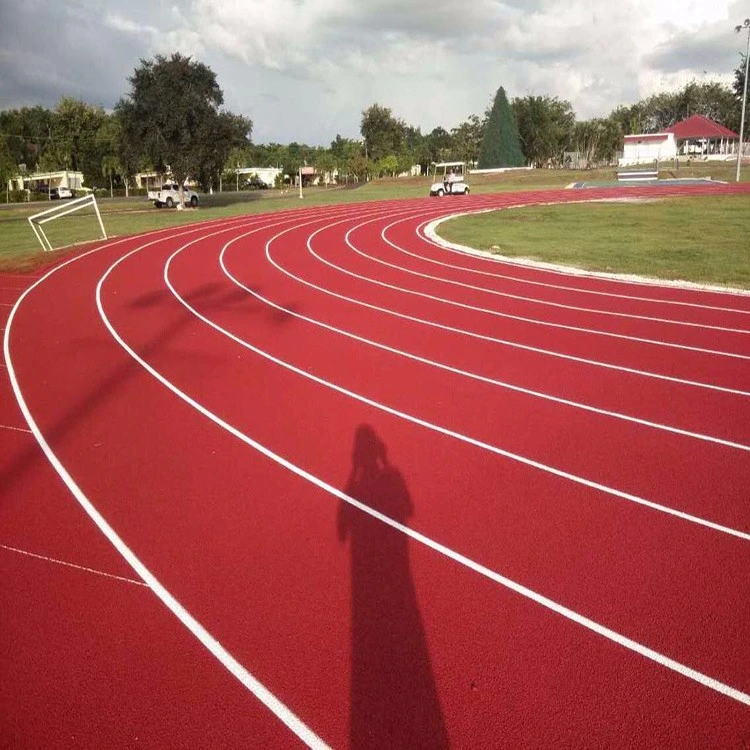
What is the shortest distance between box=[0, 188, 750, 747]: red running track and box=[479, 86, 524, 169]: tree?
Result: 68.6 m

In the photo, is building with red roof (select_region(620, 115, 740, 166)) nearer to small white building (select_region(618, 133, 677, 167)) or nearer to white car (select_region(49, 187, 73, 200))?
small white building (select_region(618, 133, 677, 167))

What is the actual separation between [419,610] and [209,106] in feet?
125

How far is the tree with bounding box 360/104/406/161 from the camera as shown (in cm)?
8775

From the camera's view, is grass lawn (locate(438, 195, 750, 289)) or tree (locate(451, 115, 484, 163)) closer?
grass lawn (locate(438, 195, 750, 289))

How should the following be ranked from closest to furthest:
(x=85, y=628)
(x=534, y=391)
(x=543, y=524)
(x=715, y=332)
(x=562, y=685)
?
(x=562, y=685)
(x=85, y=628)
(x=543, y=524)
(x=534, y=391)
(x=715, y=332)

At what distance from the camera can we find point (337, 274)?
14.0 meters

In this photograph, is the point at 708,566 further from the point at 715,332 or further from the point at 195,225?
the point at 195,225

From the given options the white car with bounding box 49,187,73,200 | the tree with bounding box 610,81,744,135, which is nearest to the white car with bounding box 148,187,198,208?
the white car with bounding box 49,187,73,200

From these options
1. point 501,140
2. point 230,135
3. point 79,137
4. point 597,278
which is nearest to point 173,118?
point 230,135

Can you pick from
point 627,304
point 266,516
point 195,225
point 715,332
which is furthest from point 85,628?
point 195,225

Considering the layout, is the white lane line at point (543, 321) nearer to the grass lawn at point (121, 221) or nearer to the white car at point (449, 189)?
the grass lawn at point (121, 221)

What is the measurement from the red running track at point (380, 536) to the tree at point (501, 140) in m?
68.6

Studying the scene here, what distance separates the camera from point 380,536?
14.3ft

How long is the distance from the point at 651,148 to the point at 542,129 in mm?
19246
